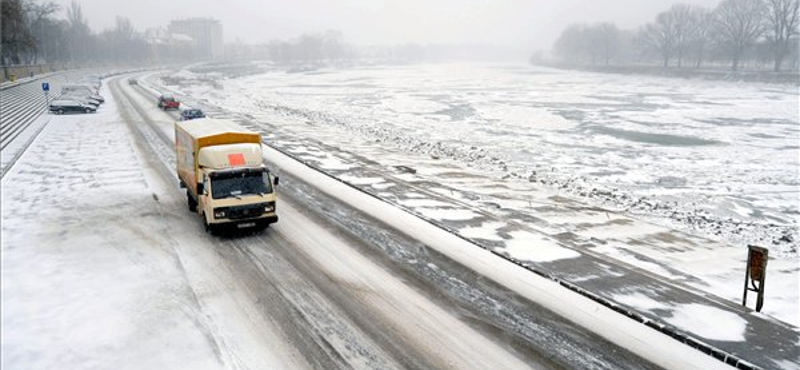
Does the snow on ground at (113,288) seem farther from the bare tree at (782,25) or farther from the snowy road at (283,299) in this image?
the bare tree at (782,25)

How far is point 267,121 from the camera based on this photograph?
4353 centimetres

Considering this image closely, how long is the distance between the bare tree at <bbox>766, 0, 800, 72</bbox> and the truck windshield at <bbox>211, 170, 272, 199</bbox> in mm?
111193

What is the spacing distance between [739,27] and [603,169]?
110m

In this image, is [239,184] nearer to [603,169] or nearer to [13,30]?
[603,169]

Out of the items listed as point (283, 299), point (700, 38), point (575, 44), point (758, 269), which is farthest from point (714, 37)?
point (283, 299)

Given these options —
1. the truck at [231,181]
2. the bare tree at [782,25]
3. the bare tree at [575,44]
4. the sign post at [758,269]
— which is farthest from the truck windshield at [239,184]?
the bare tree at [575,44]

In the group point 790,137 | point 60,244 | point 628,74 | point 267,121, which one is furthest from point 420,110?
point 628,74

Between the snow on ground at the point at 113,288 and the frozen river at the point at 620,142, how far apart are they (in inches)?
557

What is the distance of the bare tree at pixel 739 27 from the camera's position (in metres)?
105

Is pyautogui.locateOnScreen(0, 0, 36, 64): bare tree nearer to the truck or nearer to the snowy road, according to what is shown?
the snowy road

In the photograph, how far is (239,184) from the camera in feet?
49.2

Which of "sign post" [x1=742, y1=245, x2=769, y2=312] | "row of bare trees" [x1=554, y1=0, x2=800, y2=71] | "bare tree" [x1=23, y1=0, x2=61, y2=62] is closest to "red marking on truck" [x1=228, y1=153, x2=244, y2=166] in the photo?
"sign post" [x1=742, y1=245, x2=769, y2=312]

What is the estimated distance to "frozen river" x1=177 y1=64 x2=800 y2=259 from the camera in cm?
2002

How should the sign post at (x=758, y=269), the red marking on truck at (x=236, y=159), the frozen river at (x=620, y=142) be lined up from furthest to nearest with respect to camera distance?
the frozen river at (x=620, y=142) → the red marking on truck at (x=236, y=159) → the sign post at (x=758, y=269)
